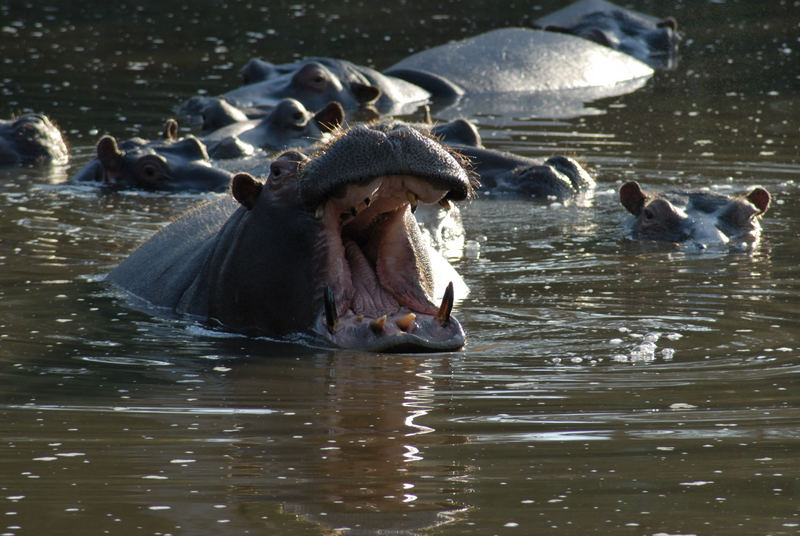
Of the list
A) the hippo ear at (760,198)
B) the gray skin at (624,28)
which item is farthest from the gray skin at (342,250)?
the gray skin at (624,28)

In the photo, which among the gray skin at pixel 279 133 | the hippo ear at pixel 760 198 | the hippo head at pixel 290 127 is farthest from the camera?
the hippo head at pixel 290 127

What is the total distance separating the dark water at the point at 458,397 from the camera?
3.18 meters

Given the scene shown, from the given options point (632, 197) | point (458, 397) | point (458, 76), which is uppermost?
point (458, 76)

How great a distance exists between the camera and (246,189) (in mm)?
5281

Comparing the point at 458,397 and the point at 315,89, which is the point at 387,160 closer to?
the point at 458,397

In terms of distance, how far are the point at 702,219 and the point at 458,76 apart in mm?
7210

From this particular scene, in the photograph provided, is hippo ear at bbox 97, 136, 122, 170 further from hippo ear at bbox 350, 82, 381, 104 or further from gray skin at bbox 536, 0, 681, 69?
gray skin at bbox 536, 0, 681, 69

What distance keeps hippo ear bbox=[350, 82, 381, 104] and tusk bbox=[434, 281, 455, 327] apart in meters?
8.44

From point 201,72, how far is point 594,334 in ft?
37.0

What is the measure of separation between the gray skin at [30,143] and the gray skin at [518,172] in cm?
307

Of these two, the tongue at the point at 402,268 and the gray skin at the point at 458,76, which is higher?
the gray skin at the point at 458,76

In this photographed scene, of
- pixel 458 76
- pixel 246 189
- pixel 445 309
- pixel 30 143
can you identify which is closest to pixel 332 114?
pixel 30 143

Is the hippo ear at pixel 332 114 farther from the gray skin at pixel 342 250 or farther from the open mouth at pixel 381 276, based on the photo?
the open mouth at pixel 381 276

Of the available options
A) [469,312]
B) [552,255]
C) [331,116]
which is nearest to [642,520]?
[469,312]
